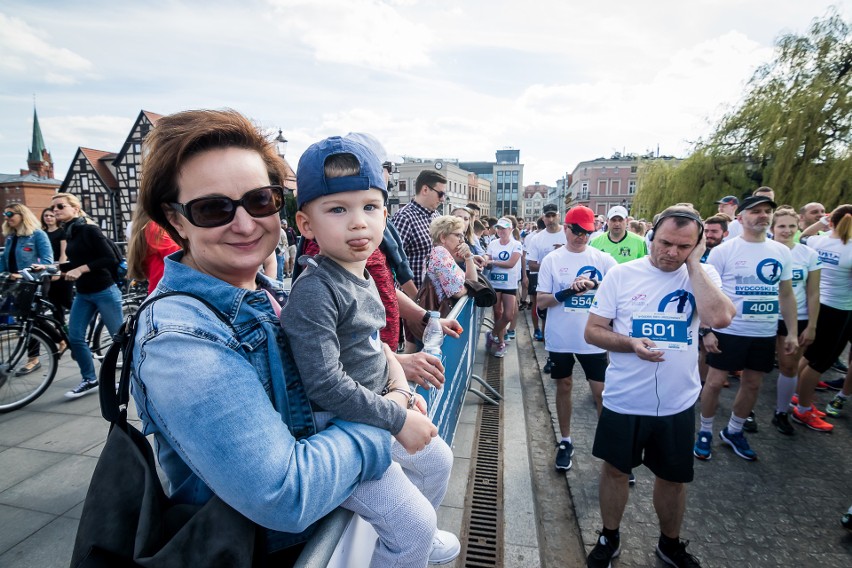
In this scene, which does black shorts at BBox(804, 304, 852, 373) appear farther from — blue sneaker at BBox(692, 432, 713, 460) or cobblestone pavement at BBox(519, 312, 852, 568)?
blue sneaker at BBox(692, 432, 713, 460)

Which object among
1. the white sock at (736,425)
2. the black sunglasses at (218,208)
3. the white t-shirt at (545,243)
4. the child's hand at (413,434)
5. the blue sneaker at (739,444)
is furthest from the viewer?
the white t-shirt at (545,243)

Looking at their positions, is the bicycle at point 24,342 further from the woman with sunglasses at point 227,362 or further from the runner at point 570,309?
the runner at point 570,309

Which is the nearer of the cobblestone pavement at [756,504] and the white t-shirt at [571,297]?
the cobblestone pavement at [756,504]

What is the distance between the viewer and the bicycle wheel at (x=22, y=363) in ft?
15.3

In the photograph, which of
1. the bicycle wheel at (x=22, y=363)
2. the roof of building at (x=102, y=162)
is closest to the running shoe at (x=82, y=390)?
the bicycle wheel at (x=22, y=363)

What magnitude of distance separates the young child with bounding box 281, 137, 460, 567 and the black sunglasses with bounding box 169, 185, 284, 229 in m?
0.25

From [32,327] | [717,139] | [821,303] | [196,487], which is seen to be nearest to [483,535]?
[196,487]

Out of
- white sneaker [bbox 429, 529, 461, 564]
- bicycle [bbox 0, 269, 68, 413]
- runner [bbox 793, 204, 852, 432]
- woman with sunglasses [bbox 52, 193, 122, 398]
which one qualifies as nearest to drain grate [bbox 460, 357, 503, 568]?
white sneaker [bbox 429, 529, 461, 564]

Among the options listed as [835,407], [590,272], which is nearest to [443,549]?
[590,272]

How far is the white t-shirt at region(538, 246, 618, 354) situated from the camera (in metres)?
4.12

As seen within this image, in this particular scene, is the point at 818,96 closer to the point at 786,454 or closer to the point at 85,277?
the point at 786,454

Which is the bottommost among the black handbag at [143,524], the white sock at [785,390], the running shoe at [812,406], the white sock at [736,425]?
the running shoe at [812,406]

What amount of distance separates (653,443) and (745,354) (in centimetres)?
208

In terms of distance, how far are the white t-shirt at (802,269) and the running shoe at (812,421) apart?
0.98 metres
